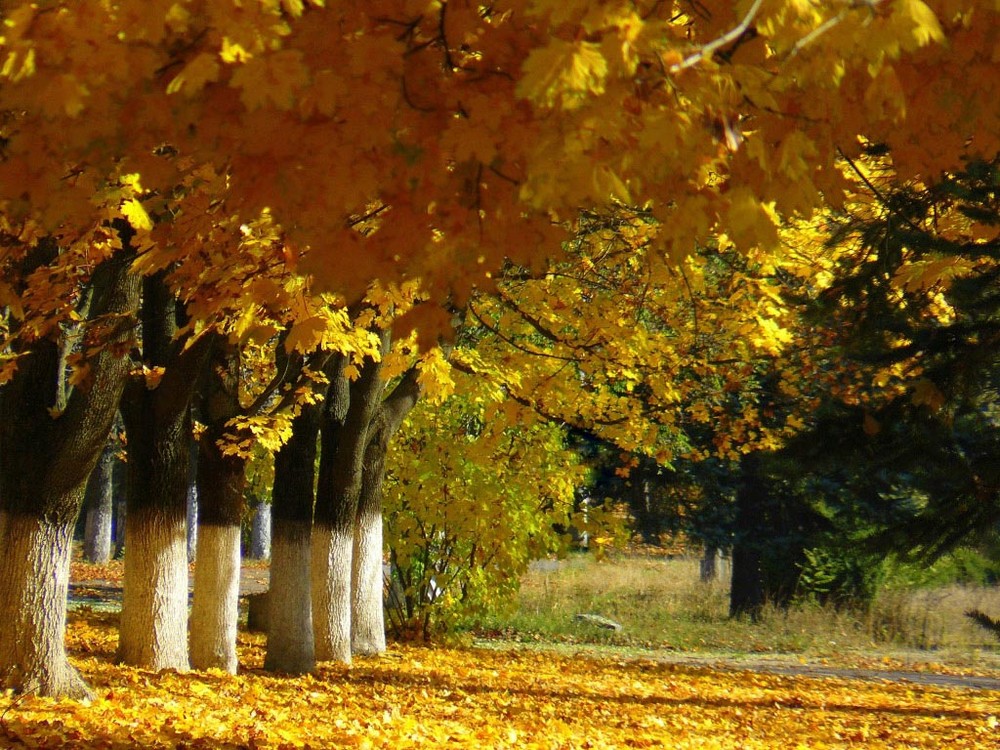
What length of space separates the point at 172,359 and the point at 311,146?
6.50 meters

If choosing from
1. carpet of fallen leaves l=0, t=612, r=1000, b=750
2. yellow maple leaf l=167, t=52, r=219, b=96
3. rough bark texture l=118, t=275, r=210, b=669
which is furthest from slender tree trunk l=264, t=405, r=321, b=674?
yellow maple leaf l=167, t=52, r=219, b=96

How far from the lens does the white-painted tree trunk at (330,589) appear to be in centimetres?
1298

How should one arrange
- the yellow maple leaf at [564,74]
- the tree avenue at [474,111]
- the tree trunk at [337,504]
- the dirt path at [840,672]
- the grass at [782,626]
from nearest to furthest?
the yellow maple leaf at [564,74], the tree avenue at [474,111], the tree trunk at [337,504], the dirt path at [840,672], the grass at [782,626]

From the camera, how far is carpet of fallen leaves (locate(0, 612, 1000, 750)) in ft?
23.9

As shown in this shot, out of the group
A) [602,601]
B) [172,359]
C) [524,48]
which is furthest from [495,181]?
[602,601]

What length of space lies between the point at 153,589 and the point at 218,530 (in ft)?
4.14

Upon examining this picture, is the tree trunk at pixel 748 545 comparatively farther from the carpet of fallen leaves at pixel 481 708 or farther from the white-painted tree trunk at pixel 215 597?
the white-painted tree trunk at pixel 215 597

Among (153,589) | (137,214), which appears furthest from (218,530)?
(137,214)

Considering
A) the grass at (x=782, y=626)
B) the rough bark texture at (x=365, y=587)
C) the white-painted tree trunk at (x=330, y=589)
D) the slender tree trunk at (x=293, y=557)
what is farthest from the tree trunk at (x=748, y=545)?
the slender tree trunk at (x=293, y=557)

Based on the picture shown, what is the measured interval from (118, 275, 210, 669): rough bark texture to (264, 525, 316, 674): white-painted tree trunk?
1.84 metres

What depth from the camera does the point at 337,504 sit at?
12945 millimetres

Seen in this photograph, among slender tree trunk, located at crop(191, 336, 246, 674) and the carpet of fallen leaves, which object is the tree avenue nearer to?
the carpet of fallen leaves

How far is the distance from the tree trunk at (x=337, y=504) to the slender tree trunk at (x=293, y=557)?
1.69 feet

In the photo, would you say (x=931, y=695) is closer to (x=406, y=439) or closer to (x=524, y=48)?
(x=406, y=439)
